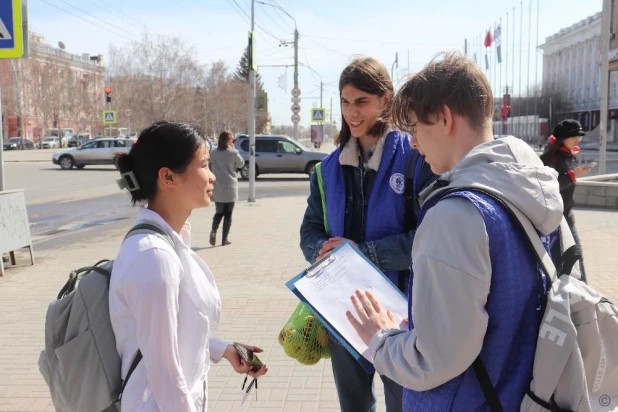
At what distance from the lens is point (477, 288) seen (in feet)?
4.66

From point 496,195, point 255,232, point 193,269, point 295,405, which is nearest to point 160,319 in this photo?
point 193,269

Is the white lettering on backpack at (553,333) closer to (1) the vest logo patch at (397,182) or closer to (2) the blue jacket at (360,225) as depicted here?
(2) the blue jacket at (360,225)

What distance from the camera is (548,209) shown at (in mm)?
1495

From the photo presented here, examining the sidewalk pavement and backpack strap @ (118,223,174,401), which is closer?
backpack strap @ (118,223,174,401)

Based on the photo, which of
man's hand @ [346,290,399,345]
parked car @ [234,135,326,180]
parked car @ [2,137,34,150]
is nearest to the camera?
man's hand @ [346,290,399,345]

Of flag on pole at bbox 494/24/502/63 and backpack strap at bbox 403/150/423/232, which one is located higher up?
flag on pole at bbox 494/24/502/63

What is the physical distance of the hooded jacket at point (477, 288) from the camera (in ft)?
4.68

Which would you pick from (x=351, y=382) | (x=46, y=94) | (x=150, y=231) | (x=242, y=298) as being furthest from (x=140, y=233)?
(x=46, y=94)

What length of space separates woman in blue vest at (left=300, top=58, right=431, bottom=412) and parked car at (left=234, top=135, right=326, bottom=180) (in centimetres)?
2228

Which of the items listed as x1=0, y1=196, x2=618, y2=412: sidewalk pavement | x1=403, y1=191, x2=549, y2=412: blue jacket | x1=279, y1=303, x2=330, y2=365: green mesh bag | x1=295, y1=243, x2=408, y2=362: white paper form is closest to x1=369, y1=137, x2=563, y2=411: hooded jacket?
x1=403, y1=191, x2=549, y2=412: blue jacket

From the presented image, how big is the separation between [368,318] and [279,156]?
77.1 feet

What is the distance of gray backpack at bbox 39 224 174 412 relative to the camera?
1890mm

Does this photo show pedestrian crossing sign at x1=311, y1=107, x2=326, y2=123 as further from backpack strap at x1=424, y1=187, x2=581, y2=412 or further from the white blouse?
backpack strap at x1=424, y1=187, x2=581, y2=412

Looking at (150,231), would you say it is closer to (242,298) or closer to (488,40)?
(242,298)
